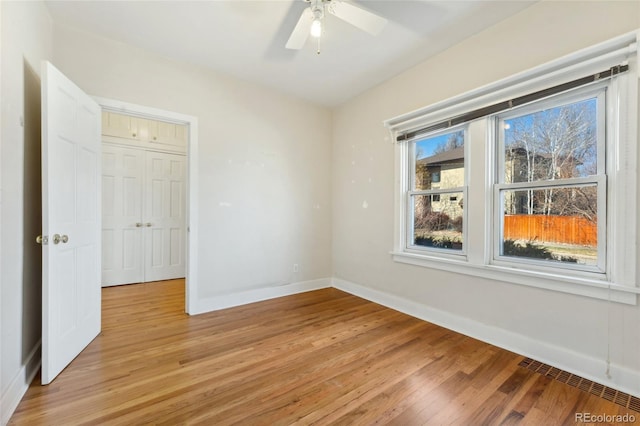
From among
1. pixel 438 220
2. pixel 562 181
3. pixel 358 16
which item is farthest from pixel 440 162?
pixel 358 16

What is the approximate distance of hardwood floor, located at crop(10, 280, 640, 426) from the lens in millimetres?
1501

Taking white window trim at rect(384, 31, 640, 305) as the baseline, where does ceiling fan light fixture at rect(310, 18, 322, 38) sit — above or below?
above

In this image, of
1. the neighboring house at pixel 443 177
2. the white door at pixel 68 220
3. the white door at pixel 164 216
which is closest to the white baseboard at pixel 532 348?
the neighboring house at pixel 443 177

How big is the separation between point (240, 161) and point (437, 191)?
2333 mm

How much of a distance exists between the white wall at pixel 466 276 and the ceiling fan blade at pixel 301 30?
1485 mm

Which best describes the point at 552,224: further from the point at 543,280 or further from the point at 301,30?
the point at 301,30

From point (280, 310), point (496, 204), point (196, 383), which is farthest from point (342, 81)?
point (196, 383)

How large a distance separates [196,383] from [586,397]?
8.08 feet

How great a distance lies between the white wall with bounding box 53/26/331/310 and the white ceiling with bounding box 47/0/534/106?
19 cm

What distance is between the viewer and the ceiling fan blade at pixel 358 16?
5.72 ft

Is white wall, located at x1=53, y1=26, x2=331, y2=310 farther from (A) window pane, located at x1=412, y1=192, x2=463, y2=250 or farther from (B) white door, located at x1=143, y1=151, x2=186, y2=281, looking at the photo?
(B) white door, located at x1=143, y1=151, x2=186, y2=281

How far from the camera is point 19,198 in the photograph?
1701 millimetres

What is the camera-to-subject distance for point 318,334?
2.52m

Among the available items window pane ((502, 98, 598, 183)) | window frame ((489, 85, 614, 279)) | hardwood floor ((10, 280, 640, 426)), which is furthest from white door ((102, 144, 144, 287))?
window pane ((502, 98, 598, 183))
